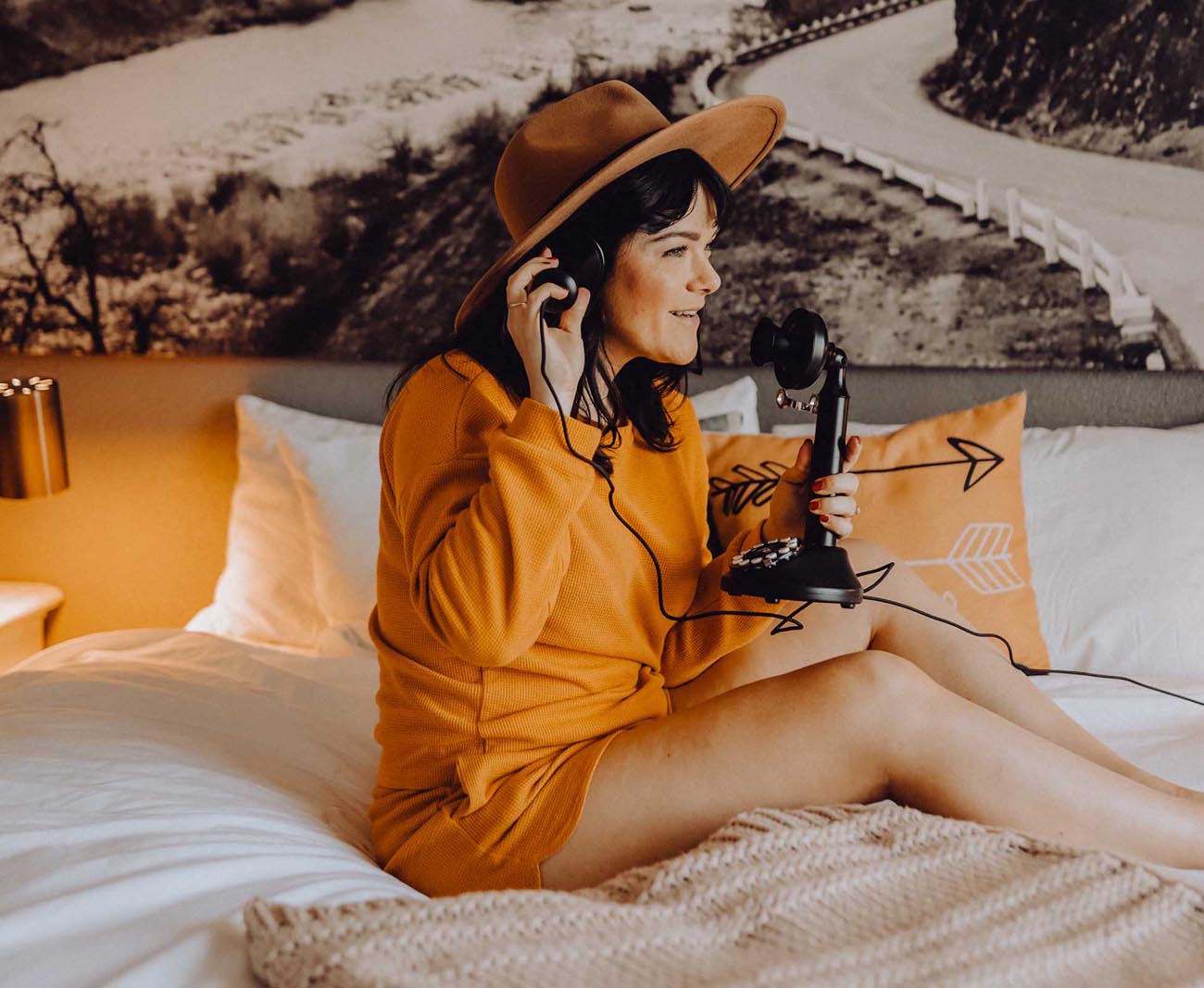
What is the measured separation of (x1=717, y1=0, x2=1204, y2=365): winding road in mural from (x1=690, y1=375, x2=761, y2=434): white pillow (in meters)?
0.62

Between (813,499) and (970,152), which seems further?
(970,152)

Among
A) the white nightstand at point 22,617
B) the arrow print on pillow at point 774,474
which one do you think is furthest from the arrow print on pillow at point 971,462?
the white nightstand at point 22,617

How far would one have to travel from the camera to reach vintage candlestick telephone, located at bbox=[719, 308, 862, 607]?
3.76 ft

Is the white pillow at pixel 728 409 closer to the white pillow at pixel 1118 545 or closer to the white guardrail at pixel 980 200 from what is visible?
the white pillow at pixel 1118 545

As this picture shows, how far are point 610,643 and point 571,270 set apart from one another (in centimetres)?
43

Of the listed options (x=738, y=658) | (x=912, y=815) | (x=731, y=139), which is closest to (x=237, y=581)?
(x=738, y=658)

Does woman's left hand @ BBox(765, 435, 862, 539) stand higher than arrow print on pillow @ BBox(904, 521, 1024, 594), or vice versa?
woman's left hand @ BBox(765, 435, 862, 539)

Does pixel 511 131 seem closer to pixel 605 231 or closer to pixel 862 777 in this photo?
pixel 605 231

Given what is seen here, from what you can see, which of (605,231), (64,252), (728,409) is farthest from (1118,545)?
(64,252)

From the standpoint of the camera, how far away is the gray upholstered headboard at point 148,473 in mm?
2193

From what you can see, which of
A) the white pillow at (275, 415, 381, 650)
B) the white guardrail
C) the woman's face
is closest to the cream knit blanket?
the woman's face

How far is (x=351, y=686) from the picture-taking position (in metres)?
1.65

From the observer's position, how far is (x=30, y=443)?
206 cm

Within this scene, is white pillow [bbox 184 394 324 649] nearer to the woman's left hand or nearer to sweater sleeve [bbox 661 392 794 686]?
sweater sleeve [bbox 661 392 794 686]
